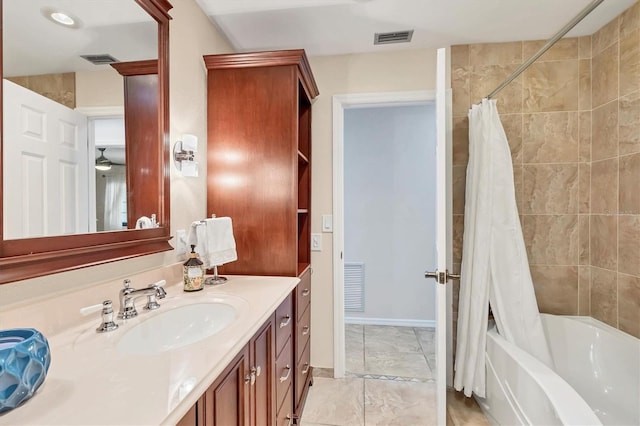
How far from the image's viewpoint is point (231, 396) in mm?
911

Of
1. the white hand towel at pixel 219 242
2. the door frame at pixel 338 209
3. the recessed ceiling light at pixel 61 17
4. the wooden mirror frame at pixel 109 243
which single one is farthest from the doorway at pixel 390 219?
the recessed ceiling light at pixel 61 17

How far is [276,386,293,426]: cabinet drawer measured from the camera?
4.58 feet

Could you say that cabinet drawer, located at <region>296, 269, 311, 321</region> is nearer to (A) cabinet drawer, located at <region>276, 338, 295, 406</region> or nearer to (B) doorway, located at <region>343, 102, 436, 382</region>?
(A) cabinet drawer, located at <region>276, 338, 295, 406</region>

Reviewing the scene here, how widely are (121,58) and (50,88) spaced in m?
0.36

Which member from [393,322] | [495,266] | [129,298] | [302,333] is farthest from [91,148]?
[393,322]

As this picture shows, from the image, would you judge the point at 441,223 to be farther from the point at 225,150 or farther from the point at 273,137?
the point at 225,150

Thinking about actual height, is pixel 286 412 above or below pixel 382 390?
above

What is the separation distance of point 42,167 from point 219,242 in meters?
0.76

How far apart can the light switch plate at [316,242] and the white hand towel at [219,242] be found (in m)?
0.80

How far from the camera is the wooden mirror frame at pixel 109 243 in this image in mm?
795

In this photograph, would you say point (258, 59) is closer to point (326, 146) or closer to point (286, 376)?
point (326, 146)

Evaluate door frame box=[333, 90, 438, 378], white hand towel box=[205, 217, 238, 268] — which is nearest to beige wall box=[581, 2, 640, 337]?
door frame box=[333, 90, 438, 378]

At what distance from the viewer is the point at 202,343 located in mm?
844

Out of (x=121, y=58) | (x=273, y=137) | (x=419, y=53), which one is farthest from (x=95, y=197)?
(x=419, y=53)
